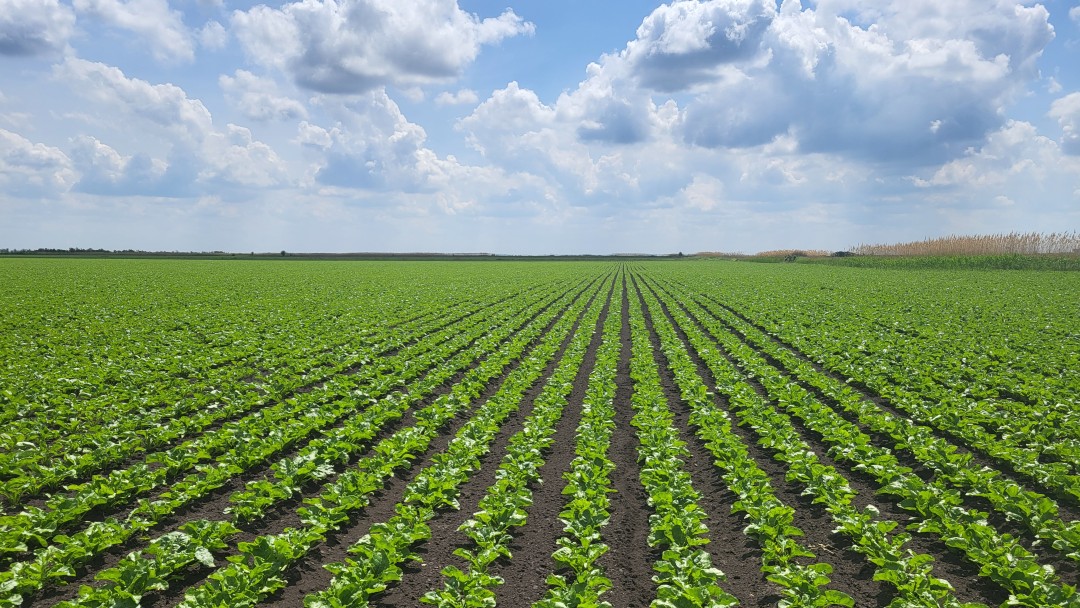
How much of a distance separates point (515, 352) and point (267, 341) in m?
8.36

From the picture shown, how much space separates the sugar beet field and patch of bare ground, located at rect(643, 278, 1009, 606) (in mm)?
34

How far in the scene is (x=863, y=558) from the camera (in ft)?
21.3

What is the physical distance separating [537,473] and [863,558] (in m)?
4.29

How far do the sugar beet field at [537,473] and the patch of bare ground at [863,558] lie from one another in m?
0.03

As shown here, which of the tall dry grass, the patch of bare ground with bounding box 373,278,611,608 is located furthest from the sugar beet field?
the tall dry grass

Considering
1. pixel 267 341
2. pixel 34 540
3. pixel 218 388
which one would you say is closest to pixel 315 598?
pixel 34 540

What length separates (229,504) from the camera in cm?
779

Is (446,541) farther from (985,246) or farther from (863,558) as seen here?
(985,246)

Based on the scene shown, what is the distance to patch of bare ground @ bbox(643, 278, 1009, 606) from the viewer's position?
5785 mm

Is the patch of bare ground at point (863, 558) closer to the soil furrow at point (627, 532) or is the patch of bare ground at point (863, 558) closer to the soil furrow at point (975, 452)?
the soil furrow at point (975, 452)

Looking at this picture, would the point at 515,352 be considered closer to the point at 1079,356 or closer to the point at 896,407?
the point at 896,407

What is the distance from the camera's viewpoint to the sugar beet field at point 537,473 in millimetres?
5781

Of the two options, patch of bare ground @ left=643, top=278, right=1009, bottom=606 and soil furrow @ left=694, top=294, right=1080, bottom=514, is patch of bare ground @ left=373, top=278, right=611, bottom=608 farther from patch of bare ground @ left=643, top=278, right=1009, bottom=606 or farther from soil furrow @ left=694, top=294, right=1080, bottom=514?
soil furrow @ left=694, top=294, right=1080, bottom=514

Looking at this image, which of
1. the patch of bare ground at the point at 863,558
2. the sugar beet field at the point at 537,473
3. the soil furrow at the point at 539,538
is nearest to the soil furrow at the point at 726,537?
the sugar beet field at the point at 537,473
